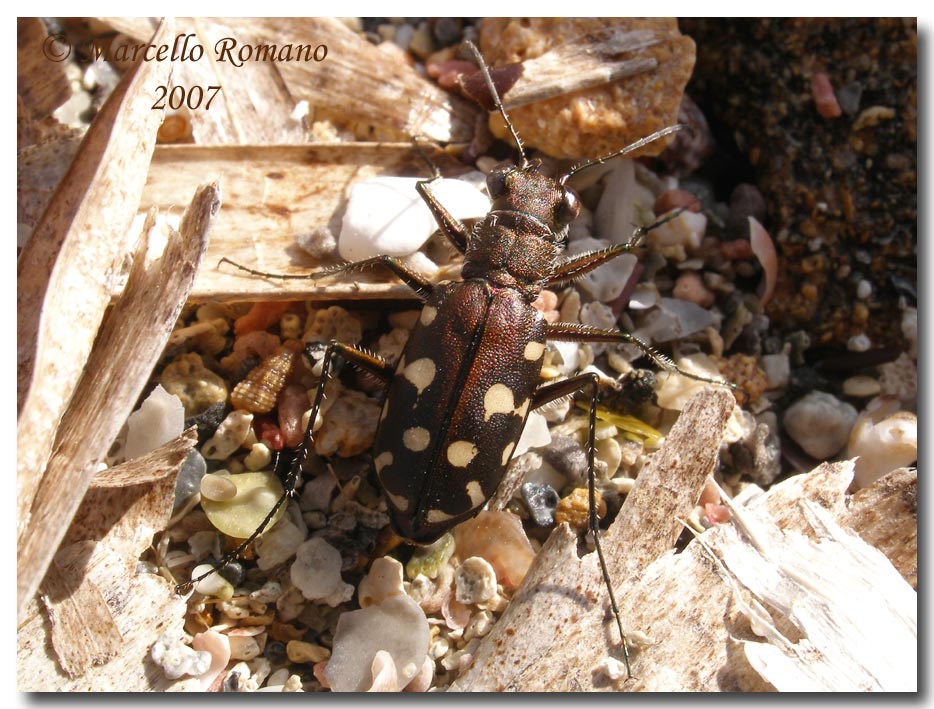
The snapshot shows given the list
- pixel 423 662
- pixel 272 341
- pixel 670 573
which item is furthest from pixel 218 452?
pixel 670 573

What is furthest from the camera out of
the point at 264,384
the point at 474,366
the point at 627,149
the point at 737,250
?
the point at 737,250

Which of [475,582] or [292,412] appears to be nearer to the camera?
[475,582]

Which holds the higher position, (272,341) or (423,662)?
(272,341)

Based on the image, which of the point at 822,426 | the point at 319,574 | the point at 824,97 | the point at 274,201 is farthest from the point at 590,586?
the point at 824,97

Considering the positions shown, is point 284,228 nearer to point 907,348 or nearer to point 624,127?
point 624,127

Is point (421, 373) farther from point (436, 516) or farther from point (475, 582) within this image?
point (475, 582)

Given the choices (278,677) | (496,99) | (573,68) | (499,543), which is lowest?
(278,677)

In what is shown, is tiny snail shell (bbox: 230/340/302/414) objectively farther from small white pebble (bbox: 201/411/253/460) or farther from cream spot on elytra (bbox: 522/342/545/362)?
cream spot on elytra (bbox: 522/342/545/362)
